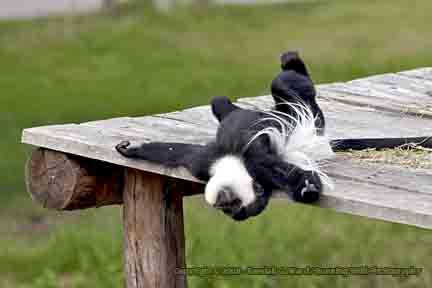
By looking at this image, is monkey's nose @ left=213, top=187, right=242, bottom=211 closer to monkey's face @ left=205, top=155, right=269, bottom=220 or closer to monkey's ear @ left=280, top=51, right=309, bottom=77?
monkey's face @ left=205, top=155, right=269, bottom=220

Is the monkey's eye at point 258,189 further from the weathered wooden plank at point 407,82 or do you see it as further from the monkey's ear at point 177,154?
the weathered wooden plank at point 407,82

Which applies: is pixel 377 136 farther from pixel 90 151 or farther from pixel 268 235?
pixel 268 235

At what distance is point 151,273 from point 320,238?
1.55 metres

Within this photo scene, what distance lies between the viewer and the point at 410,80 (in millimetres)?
2895

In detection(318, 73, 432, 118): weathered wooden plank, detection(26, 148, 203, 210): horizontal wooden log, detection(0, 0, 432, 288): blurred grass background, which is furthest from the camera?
detection(0, 0, 432, 288): blurred grass background

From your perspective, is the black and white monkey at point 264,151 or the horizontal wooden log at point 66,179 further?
the horizontal wooden log at point 66,179

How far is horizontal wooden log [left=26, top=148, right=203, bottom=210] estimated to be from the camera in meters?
2.12

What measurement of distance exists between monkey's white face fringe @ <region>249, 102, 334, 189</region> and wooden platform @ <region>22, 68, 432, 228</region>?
0.04 m

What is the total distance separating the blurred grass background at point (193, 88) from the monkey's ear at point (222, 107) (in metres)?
1.66

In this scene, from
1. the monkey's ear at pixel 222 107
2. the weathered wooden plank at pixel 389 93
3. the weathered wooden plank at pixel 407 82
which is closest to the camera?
the monkey's ear at pixel 222 107

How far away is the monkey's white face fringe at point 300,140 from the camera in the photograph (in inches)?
68.1

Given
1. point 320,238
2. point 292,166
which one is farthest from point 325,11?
point 292,166

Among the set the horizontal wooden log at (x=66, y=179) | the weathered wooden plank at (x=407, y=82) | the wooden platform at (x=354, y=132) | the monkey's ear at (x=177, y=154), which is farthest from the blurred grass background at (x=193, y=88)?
the monkey's ear at (x=177, y=154)

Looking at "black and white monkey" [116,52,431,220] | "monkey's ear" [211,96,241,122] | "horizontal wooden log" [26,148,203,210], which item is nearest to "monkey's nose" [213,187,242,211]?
"black and white monkey" [116,52,431,220]
